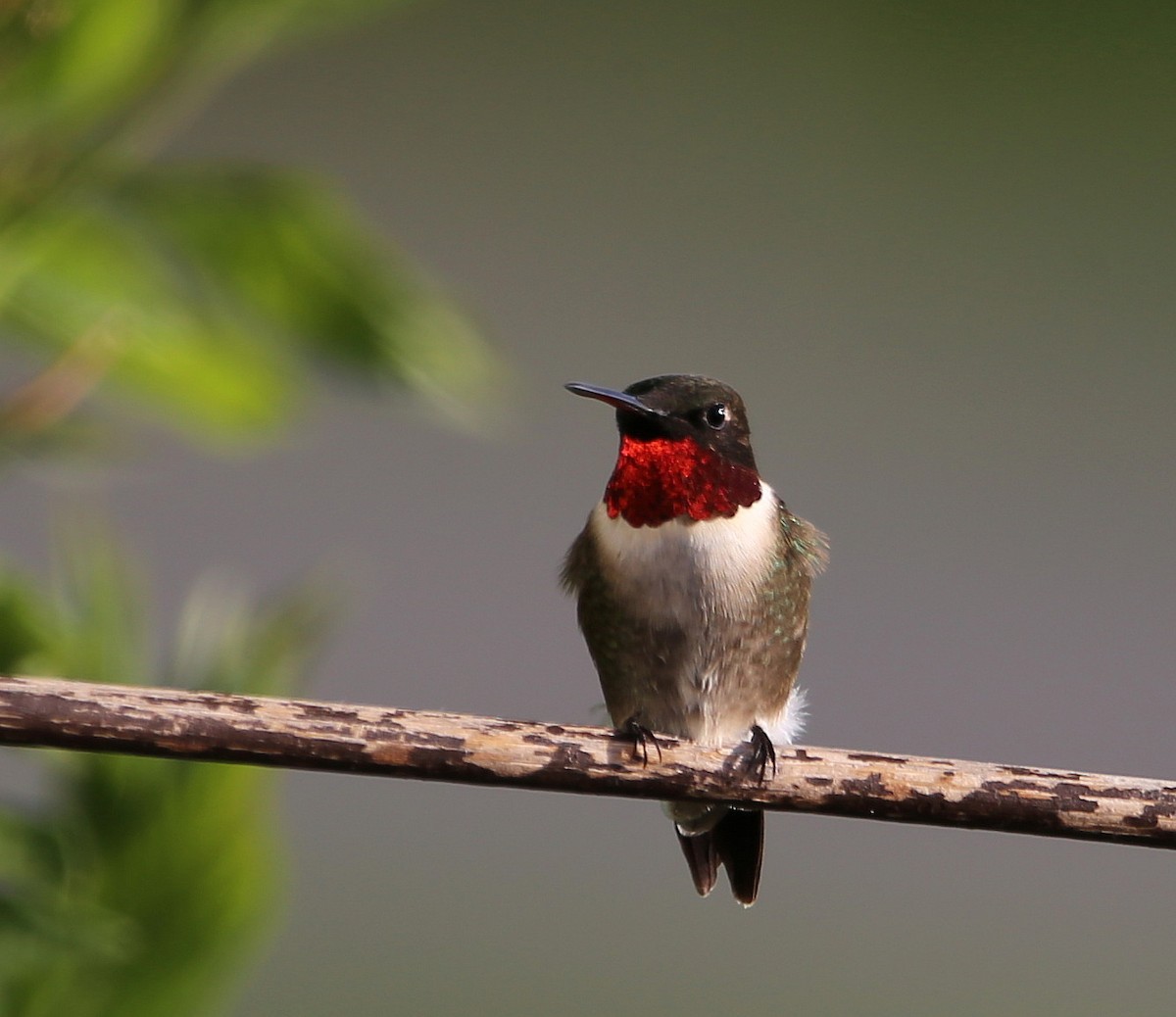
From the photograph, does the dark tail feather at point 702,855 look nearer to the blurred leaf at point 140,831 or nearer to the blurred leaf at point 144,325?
the blurred leaf at point 140,831

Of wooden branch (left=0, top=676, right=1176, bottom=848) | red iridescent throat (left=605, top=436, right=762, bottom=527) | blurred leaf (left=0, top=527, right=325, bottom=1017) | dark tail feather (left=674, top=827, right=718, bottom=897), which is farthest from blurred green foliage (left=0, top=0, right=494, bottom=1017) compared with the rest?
dark tail feather (left=674, top=827, right=718, bottom=897)

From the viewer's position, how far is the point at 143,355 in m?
1.42

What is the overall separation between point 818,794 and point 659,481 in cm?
52

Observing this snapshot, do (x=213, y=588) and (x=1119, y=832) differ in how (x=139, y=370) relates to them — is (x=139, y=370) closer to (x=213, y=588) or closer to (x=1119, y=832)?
(x=213, y=588)

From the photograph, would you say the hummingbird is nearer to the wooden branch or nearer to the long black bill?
the long black bill

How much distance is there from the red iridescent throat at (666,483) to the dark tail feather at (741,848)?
0.35 metres

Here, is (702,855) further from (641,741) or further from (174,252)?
(174,252)

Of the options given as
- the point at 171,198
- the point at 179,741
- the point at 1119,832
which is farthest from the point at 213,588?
the point at 1119,832

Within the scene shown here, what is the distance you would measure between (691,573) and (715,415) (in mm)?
156

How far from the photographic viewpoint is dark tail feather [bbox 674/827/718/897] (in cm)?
Answer: 160

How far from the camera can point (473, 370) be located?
4.72 ft

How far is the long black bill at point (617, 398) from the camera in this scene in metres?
1.28

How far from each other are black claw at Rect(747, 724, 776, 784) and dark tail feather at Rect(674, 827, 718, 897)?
44 centimetres

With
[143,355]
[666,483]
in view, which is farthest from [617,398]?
[143,355]
